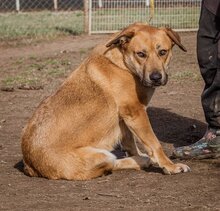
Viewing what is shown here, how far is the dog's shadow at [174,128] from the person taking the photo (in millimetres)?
6615

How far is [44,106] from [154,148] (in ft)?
3.19

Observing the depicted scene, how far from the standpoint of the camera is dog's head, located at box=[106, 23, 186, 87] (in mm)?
5297

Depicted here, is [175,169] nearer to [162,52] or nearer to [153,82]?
[153,82]

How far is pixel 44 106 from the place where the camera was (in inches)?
216

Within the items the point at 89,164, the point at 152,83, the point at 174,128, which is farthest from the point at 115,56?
the point at 174,128

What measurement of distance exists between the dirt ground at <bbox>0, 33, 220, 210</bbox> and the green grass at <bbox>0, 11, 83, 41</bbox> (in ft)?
8.43

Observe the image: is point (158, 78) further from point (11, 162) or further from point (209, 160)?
point (11, 162)

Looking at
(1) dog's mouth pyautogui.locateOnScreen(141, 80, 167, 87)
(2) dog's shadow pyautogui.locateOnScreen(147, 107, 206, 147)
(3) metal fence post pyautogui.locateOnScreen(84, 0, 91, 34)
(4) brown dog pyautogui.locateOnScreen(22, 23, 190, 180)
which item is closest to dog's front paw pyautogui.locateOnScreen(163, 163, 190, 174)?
(4) brown dog pyautogui.locateOnScreen(22, 23, 190, 180)

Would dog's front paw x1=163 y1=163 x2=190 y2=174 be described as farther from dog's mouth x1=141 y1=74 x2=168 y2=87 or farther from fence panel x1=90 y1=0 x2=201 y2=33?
fence panel x1=90 y1=0 x2=201 y2=33

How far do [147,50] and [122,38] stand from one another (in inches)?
10.0

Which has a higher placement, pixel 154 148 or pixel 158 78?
A: pixel 158 78

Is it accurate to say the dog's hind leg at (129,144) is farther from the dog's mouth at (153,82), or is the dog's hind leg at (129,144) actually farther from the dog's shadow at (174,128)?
Result: the dog's mouth at (153,82)

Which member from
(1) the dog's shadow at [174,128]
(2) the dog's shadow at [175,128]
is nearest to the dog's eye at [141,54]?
(1) the dog's shadow at [174,128]

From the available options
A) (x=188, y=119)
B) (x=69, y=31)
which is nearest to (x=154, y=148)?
(x=188, y=119)
